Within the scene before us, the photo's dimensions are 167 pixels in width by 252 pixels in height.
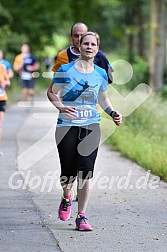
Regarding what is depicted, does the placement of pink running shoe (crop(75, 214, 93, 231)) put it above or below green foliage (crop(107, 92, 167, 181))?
above

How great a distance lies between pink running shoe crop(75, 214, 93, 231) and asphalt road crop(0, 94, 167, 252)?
0.06 metres

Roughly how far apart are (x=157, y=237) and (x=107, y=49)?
179ft

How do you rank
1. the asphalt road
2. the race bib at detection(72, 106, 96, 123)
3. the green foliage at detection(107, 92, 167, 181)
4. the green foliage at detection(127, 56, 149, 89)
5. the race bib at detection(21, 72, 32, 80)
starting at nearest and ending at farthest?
the asphalt road
the race bib at detection(72, 106, 96, 123)
the green foliage at detection(107, 92, 167, 181)
the race bib at detection(21, 72, 32, 80)
the green foliage at detection(127, 56, 149, 89)

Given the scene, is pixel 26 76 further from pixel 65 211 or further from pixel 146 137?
pixel 65 211

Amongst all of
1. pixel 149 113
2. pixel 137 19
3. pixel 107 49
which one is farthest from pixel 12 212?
pixel 107 49

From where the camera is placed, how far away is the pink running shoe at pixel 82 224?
7625 millimetres

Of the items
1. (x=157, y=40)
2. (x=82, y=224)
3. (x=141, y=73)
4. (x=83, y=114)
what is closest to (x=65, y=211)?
(x=82, y=224)

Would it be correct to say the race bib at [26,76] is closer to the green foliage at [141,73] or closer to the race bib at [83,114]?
the green foliage at [141,73]

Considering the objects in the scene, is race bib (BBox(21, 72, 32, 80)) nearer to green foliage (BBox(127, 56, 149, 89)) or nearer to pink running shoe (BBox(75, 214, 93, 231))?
green foliage (BBox(127, 56, 149, 89))

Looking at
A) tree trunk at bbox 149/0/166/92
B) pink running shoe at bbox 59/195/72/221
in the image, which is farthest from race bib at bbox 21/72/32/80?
pink running shoe at bbox 59/195/72/221

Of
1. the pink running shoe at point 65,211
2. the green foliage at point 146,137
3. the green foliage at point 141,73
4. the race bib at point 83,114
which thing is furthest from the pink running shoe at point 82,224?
the green foliage at point 141,73

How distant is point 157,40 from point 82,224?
18.1 meters

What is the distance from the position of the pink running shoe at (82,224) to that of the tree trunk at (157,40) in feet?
57.9

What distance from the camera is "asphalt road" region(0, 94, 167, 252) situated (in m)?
7.09
